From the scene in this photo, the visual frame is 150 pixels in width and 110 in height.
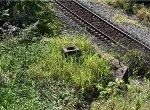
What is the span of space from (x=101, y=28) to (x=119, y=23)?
5.24 feet

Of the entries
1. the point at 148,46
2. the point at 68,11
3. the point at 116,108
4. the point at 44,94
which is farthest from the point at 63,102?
the point at 68,11

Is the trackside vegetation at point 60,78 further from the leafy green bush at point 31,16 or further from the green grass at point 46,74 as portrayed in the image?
the leafy green bush at point 31,16

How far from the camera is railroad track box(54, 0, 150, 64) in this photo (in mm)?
15113

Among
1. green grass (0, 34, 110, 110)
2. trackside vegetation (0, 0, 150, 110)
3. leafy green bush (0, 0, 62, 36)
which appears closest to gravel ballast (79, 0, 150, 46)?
leafy green bush (0, 0, 62, 36)

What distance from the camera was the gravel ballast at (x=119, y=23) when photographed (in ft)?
55.4

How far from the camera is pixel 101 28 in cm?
1681

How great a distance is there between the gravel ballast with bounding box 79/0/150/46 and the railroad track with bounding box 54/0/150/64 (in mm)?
582

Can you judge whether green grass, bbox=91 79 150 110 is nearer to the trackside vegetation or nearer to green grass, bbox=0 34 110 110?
the trackside vegetation

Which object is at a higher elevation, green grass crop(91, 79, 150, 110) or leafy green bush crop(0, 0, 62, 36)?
green grass crop(91, 79, 150, 110)

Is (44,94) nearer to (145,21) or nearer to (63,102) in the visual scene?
(63,102)

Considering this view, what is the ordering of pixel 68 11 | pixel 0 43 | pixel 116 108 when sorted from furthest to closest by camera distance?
pixel 68 11
pixel 0 43
pixel 116 108

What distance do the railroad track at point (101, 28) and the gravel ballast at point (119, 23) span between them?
58 cm

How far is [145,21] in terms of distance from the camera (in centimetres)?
1916

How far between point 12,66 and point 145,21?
9969 millimetres
